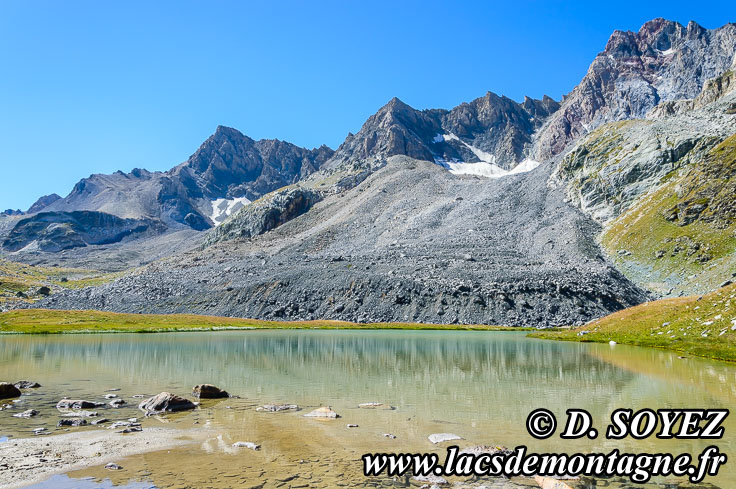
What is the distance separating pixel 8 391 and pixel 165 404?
8.73 meters

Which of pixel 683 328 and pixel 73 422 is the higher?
pixel 683 328

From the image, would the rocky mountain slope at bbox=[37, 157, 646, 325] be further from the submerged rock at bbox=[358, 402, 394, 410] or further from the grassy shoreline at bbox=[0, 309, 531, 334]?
the submerged rock at bbox=[358, 402, 394, 410]

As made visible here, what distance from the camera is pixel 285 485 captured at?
36.1 feet

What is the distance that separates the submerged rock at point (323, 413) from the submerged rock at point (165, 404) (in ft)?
18.1

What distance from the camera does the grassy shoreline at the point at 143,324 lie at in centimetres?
7681

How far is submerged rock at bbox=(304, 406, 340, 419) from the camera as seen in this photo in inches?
703

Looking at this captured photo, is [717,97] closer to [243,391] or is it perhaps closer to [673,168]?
[673,168]

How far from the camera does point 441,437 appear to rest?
14.9m

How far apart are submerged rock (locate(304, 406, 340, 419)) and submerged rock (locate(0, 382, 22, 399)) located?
48.3 feet

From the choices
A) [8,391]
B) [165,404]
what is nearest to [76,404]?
[165,404]

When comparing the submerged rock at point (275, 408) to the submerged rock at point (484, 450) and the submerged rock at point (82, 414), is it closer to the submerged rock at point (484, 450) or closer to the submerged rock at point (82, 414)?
the submerged rock at point (82, 414)

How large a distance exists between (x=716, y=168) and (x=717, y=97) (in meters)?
78.3

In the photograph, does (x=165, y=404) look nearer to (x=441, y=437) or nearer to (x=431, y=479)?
(x=441, y=437)

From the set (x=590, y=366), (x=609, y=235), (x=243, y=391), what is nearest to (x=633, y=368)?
(x=590, y=366)
